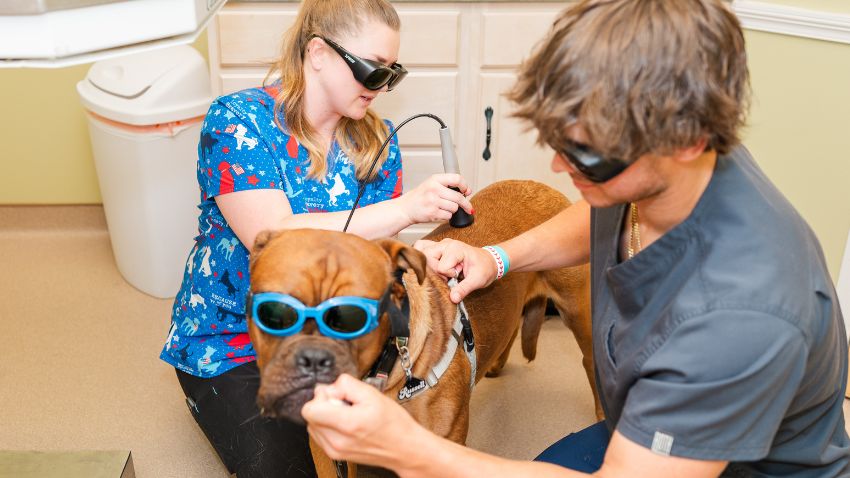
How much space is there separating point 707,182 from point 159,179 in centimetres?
226

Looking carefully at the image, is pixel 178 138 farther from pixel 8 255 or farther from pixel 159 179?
pixel 8 255

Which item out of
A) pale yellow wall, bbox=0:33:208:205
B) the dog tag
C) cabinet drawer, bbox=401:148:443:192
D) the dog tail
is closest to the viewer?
the dog tag

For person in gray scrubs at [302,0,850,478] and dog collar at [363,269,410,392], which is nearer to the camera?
person in gray scrubs at [302,0,850,478]

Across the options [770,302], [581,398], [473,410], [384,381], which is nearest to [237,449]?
[384,381]

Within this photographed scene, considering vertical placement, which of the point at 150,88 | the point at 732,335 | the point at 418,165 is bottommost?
the point at 418,165

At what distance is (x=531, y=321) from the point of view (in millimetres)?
2473

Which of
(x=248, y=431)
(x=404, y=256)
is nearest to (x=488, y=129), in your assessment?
(x=248, y=431)

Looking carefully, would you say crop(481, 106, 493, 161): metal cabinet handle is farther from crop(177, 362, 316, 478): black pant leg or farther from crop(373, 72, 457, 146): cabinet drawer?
crop(177, 362, 316, 478): black pant leg

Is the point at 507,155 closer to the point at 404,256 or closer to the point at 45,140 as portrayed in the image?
the point at 404,256

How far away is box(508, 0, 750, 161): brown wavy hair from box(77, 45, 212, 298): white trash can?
83.0 inches

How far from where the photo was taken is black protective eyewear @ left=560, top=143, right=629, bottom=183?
113 centimetres

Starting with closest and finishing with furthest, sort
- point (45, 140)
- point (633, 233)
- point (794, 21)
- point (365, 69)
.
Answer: point (633, 233)
point (365, 69)
point (794, 21)
point (45, 140)

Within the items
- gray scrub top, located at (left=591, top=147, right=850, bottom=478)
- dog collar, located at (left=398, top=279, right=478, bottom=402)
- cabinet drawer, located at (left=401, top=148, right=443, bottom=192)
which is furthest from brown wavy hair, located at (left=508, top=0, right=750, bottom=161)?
cabinet drawer, located at (left=401, top=148, right=443, bottom=192)

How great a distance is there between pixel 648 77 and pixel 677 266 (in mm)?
314
